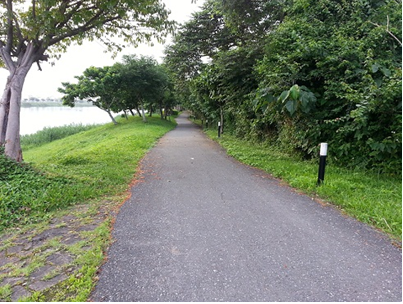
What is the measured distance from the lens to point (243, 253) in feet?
8.13

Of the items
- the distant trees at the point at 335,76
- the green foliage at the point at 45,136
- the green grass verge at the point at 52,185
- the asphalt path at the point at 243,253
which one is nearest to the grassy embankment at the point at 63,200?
the green grass verge at the point at 52,185

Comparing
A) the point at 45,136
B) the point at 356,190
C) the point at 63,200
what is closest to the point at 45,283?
the point at 63,200

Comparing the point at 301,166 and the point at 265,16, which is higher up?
the point at 265,16

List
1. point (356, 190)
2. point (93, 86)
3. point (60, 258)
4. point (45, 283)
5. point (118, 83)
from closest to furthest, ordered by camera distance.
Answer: point (45, 283) → point (60, 258) → point (356, 190) → point (93, 86) → point (118, 83)

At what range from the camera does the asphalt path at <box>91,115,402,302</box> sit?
6.37ft

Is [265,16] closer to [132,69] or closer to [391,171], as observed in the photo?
[391,171]

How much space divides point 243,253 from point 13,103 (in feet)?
20.3

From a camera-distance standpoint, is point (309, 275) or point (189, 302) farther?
point (309, 275)

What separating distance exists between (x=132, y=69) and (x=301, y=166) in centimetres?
1741

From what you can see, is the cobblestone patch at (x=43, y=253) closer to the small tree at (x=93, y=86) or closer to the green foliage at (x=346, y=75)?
the green foliage at (x=346, y=75)

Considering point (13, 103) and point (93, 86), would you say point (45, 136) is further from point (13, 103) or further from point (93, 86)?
point (13, 103)

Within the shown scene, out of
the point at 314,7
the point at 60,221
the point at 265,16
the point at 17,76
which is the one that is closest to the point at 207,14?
the point at 265,16

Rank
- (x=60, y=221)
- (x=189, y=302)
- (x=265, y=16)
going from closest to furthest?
Answer: (x=189, y=302), (x=60, y=221), (x=265, y=16)

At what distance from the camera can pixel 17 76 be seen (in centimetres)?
554
